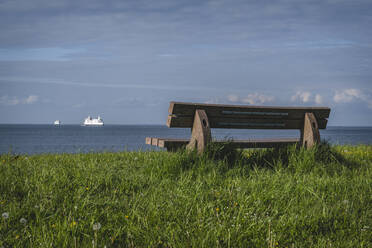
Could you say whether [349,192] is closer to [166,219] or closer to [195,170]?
[195,170]

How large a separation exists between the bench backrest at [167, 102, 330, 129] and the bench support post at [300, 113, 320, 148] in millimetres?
120

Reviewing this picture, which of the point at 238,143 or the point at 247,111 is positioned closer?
the point at 238,143

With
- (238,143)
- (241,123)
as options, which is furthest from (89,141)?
(238,143)

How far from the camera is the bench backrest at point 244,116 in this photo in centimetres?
634

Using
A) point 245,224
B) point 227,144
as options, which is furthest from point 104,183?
point 227,144

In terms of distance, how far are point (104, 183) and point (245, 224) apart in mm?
1897

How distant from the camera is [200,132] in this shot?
6.18 metres

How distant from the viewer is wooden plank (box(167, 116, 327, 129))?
20.9ft

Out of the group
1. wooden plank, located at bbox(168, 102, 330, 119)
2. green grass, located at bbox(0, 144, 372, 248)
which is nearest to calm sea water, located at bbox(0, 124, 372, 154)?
wooden plank, located at bbox(168, 102, 330, 119)

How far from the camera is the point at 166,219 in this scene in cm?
365

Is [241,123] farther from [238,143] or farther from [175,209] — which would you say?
[175,209]

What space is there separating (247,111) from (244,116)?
106mm

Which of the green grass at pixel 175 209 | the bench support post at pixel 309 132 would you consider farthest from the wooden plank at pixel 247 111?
the green grass at pixel 175 209

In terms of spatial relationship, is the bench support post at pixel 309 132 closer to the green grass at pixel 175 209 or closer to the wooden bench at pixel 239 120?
the wooden bench at pixel 239 120
